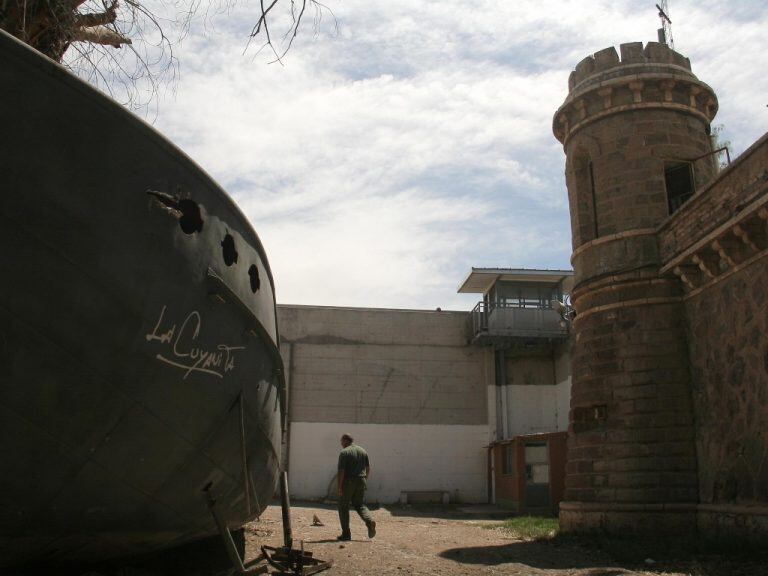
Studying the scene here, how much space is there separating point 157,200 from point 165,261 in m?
0.40

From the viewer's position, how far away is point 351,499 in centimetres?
984

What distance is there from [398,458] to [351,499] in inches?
528

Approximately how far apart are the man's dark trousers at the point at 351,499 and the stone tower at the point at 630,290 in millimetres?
3223

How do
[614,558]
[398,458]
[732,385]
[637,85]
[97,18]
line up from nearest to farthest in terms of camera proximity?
1. [97,18]
2. [614,558]
3. [732,385]
4. [637,85]
5. [398,458]

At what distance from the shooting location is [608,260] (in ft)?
36.4

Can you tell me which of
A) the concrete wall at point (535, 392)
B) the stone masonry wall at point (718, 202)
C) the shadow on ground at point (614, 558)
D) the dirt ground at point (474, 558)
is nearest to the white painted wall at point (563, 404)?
the concrete wall at point (535, 392)

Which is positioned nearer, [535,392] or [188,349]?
[188,349]

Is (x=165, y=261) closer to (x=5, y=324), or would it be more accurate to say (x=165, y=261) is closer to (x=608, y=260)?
(x=5, y=324)

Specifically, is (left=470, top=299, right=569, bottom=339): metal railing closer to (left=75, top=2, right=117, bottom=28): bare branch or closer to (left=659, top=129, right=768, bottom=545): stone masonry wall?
(left=659, top=129, right=768, bottom=545): stone masonry wall

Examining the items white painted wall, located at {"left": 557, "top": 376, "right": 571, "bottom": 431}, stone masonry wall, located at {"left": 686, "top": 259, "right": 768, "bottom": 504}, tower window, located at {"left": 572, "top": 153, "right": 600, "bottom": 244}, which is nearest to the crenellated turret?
tower window, located at {"left": 572, "top": 153, "right": 600, "bottom": 244}

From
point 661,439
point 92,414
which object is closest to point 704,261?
point 661,439

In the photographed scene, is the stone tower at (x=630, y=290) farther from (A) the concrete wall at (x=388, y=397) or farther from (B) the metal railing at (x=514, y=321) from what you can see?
(A) the concrete wall at (x=388, y=397)

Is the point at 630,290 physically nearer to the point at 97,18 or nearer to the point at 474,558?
the point at 474,558

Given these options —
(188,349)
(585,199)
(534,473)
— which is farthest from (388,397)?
(188,349)
